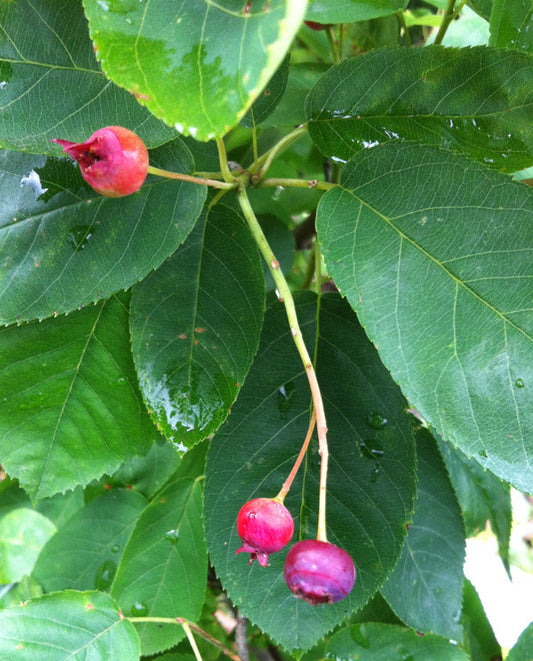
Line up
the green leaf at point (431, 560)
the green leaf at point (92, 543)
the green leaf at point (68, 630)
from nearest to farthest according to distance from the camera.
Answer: the green leaf at point (68, 630) → the green leaf at point (431, 560) → the green leaf at point (92, 543)

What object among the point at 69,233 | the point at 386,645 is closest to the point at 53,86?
the point at 69,233

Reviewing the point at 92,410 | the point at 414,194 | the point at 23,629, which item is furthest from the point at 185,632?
the point at 414,194

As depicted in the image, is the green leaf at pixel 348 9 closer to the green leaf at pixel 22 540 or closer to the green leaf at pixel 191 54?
the green leaf at pixel 191 54

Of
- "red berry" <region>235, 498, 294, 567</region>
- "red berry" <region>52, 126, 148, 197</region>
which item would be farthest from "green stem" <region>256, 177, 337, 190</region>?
"red berry" <region>235, 498, 294, 567</region>

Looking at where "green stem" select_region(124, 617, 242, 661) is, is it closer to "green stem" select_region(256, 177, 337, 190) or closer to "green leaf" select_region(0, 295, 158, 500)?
"green leaf" select_region(0, 295, 158, 500)

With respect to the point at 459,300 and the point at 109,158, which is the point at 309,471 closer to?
the point at 459,300

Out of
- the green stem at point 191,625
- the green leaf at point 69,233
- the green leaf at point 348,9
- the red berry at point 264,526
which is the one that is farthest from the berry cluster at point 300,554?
the green leaf at point 348,9
